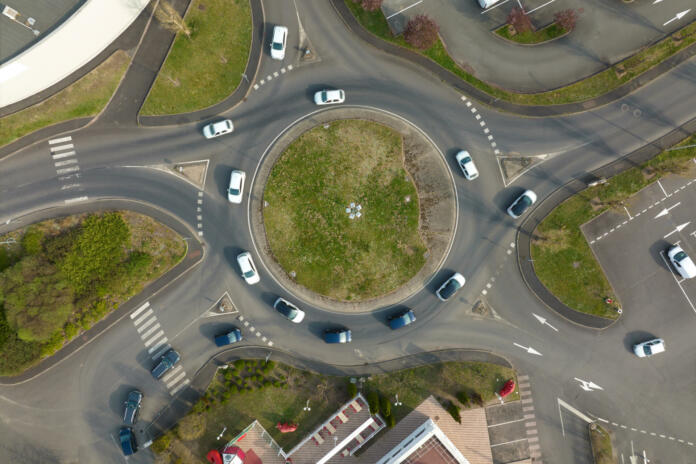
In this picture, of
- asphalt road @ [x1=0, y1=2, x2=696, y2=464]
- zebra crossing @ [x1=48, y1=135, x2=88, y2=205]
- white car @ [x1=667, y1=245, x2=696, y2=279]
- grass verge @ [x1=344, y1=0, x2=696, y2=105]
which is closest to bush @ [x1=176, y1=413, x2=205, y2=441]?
asphalt road @ [x1=0, y1=2, x2=696, y2=464]

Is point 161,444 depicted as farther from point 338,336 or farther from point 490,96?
point 490,96

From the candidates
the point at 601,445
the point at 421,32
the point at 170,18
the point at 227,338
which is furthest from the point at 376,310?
the point at 170,18

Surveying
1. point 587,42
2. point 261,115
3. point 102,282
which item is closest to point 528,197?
point 587,42

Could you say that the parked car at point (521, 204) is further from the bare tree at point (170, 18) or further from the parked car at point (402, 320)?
the bare tree at point (170, 18)

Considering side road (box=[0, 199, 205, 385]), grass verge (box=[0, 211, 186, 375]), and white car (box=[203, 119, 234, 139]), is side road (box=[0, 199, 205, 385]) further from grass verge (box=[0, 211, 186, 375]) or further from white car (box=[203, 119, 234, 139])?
white car (box=[203, 119, 234, 139])

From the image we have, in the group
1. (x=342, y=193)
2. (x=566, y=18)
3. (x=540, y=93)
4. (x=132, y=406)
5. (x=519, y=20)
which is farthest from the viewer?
(x=342, y=193)

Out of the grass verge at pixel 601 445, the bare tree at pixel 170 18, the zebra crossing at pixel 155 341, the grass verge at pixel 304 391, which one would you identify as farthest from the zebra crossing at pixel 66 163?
the grass verge at pixel 601 445
